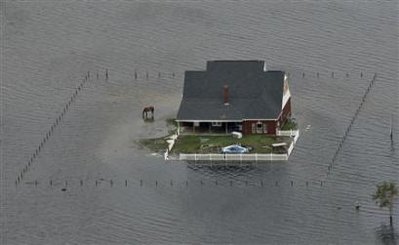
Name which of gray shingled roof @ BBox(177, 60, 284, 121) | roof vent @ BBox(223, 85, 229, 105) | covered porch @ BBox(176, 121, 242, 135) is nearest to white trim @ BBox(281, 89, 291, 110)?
gray shingled roof @ BBox(177, 60, 284, 121)

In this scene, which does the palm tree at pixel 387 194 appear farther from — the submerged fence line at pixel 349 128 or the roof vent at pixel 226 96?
the roof vent at pixel 226 96

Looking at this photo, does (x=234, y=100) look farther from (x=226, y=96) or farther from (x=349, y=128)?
(x=349, y=128)

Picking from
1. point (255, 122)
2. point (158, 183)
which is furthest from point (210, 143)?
point (158, 183)

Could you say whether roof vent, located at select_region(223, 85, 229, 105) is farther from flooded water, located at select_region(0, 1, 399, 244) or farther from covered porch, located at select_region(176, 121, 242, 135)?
flooded water, located at select_region(0, 1, 399, 244)

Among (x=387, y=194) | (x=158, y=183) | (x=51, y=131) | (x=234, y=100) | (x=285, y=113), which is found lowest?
(x=387, y=194)

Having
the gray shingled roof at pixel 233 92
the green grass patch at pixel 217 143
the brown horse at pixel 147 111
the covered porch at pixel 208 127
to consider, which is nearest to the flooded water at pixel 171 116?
the brown horse at pixel 147 111

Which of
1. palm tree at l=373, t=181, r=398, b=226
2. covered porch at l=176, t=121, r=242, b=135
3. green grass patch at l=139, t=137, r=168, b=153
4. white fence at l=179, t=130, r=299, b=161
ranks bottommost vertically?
palm tree at l=373, t=181, r=398, b=226
